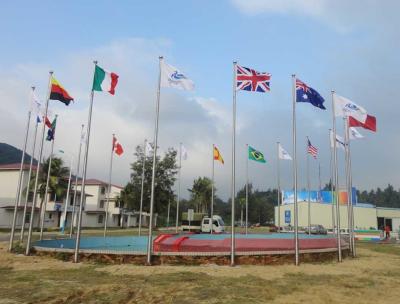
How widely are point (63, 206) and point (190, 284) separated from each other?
57570mm

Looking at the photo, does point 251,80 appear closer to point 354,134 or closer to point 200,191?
point 354,134

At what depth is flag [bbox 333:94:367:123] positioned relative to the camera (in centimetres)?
2189

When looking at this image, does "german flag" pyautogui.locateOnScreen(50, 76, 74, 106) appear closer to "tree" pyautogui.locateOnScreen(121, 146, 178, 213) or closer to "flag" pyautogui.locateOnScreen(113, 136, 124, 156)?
"flag" pyautogui.locateOnScreen(113, 136, 124, 156)

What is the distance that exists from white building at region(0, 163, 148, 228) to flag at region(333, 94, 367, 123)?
42625 millimetres

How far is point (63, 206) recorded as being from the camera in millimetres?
65312

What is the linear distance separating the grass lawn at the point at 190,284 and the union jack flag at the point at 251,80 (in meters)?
8.50

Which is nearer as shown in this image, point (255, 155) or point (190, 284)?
point (190, 284)

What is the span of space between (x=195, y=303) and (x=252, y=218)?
125m

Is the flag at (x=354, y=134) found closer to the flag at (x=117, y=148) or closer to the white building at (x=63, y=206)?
the flag at (x=117, y=148)

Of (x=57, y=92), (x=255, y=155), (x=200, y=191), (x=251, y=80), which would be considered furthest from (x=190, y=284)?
(x=200, y=191)

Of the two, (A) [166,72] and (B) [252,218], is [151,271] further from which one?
(B) [252,218]

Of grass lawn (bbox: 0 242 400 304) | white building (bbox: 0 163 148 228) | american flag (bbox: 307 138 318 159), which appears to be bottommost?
grass lawn (bbox: 0 242 400 304)

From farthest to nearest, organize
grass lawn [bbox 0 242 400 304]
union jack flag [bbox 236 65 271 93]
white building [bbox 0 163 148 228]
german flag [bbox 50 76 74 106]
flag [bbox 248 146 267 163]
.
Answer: white building [bbox 0 163 148 228] → flag [bbox 248 146 267 163] → german flag [bbox 50 76 74 106] → union jack flag [bbox 236 65 271 93] → grass lawn [bbox 0 242 400 304]

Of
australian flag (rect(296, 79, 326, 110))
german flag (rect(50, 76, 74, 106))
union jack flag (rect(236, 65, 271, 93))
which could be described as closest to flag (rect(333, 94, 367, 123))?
australian flag (rect(296, 79, 326, 110))
